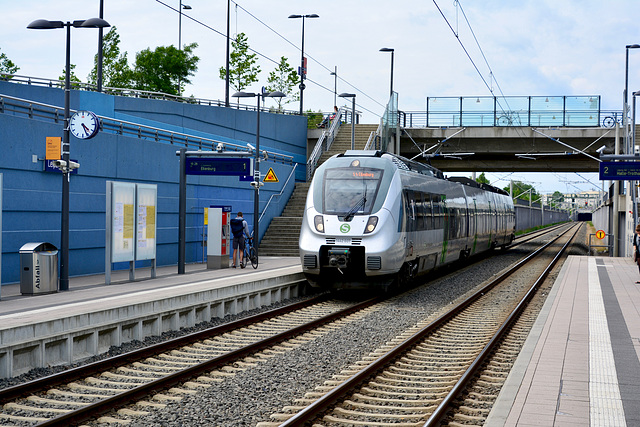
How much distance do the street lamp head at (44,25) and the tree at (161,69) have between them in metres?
54.7

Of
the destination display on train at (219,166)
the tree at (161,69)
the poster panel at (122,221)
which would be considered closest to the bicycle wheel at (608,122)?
the destination display on train at (219,166)

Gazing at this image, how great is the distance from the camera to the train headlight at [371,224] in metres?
16.0

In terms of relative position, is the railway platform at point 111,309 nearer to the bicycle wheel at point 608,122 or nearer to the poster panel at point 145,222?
the poster panel at point 145,222

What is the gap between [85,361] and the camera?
10328mm

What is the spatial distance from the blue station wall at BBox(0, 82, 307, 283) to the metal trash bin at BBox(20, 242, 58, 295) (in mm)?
2114

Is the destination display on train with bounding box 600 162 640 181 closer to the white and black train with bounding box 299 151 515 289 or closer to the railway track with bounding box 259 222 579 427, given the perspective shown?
the white and black train with bounding box 299 151 515 289

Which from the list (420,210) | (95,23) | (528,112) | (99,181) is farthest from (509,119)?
(95,23)

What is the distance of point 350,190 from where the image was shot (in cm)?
1659

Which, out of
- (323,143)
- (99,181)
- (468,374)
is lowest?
(468,374)

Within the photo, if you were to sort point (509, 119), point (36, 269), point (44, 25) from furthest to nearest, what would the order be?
point (509, 119), point (44, 25), point (36, 269)

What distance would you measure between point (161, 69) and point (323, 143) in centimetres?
3610

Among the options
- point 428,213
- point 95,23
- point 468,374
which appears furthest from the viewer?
point 428,213

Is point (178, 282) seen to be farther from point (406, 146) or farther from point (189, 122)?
point (406, 146)

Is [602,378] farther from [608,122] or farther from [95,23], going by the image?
[608,122]
